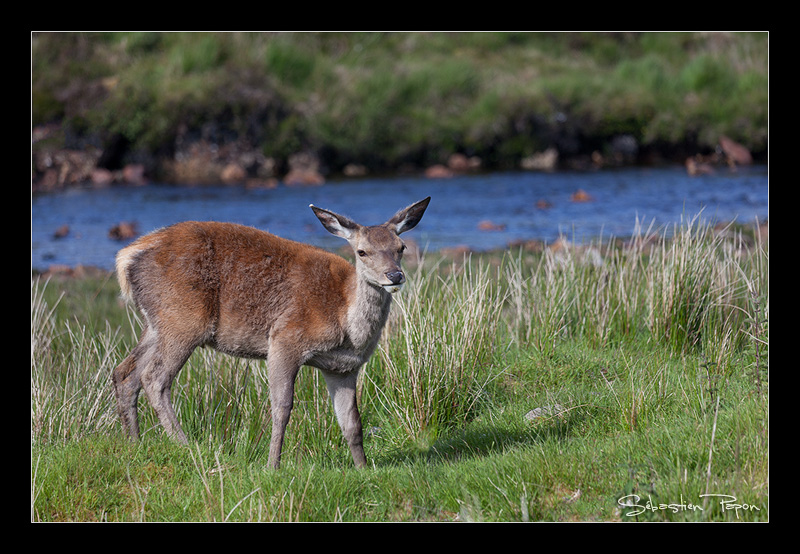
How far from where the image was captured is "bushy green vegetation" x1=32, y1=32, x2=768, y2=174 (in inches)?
1043

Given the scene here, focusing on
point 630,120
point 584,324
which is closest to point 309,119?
point 630,120

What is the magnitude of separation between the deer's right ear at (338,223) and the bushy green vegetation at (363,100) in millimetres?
20746

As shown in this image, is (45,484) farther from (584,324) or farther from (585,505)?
(584,324)

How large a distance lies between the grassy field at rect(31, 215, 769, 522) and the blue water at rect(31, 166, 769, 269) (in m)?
7.91

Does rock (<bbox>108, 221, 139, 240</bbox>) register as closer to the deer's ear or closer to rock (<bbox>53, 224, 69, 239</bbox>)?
rock (<bbox>53, 224, 69, 239</bbox>)

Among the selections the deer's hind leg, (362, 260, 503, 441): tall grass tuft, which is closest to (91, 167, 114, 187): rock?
(362, 260, 503, 441): tall grass tuft

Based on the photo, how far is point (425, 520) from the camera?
18.9 feet

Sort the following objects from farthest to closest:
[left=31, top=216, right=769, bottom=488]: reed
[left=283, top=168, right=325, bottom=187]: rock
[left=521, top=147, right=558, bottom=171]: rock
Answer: [left=521, top=147, right=558, bottom=171]: rock, [left=283, top=168, right=325, bottom=187]: rock, [left=31, top=216, right=769, bottom=488]: reed

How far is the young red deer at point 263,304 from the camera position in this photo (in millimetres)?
6539

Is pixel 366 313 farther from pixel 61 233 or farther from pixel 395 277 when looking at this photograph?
pixel 61 233

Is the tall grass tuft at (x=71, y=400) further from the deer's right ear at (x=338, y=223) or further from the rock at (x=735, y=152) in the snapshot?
the rock at (x=735, y=152)

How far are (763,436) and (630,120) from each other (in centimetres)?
2466

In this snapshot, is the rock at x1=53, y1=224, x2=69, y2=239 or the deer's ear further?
the rock at x1=53, y1=224, x2=69, y2=239

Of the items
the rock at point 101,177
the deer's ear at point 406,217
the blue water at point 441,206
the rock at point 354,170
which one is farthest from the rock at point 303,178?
the deer's ear at point 406,217
